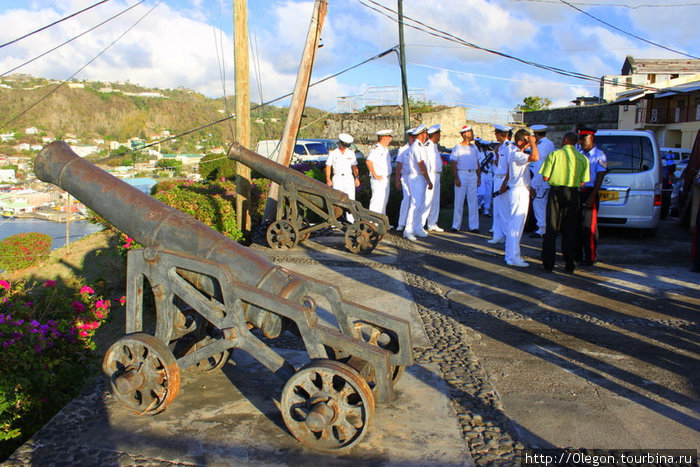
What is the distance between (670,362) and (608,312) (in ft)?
4.53

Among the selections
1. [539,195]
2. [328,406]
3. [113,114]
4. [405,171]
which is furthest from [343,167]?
[113,114]

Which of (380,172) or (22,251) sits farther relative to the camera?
(22,251)

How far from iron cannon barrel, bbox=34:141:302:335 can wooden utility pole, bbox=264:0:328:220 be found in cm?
672

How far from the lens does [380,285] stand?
6883 millimetres

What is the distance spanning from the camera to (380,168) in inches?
413

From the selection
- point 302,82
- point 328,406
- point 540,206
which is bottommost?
point 328,406

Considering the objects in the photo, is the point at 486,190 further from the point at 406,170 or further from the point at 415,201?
the point at 415,201

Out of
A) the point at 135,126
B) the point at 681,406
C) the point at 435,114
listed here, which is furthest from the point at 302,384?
the point at 135,126

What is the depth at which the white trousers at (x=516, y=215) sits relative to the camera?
7910mm

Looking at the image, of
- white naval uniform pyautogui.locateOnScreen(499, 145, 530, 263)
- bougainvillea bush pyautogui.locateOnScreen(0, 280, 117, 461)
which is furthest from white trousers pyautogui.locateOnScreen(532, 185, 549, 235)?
bougainvillea bush pyautogui.locateOnScreen(0, 280, 117, 461)

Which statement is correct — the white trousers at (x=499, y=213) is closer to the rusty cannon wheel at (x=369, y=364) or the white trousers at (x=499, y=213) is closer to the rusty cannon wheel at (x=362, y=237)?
the rusty cannon wheel at (x=362, y=237)

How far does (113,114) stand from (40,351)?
104 m

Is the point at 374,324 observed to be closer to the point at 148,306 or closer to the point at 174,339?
the point at 174,339

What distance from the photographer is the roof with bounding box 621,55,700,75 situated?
5191 centimetres
